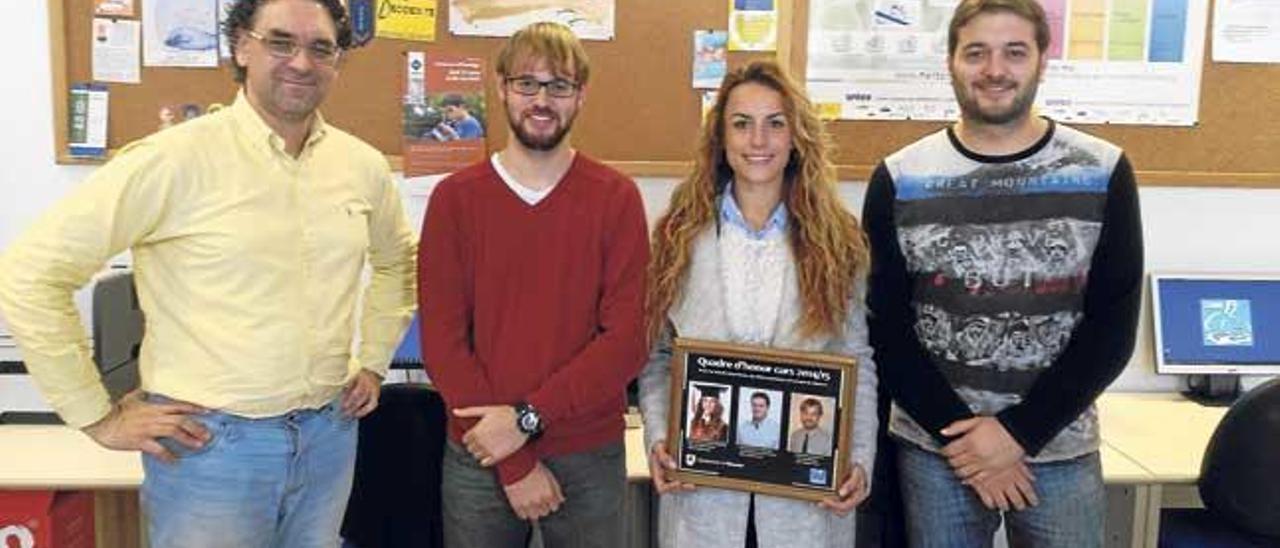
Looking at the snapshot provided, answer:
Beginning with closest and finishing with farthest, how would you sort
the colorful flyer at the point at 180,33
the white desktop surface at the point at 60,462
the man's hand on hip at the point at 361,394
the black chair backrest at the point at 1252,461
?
the man's hand on hip at the point at 361,394 → the black chair backrest at the point at 1252,461 → the white desktop surface at the point at 60,462 → the colorful flyer at the point at 180,33

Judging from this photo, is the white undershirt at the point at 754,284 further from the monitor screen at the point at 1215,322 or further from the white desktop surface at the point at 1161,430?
the monitor screen at the point at 1215,322

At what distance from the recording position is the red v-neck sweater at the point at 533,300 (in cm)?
188

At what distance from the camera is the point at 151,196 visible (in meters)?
1.64

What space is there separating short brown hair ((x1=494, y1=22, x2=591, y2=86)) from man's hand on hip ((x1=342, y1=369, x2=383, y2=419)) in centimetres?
60

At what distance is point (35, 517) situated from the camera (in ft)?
7.75

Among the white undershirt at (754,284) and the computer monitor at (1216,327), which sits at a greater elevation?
the white undershirt at (754,284)

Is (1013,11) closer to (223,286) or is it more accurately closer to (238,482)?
(223,286)

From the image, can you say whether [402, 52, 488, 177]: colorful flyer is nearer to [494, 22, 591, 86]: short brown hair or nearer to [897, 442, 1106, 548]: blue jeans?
A: [494, 22, 591, 86]: short brown hair

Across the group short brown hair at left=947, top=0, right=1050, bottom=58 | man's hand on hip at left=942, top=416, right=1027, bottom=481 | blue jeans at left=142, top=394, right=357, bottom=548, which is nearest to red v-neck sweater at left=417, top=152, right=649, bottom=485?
blue jeans at left=142, top=394, right=357, bottom=548

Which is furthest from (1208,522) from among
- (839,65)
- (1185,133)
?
(839,65)

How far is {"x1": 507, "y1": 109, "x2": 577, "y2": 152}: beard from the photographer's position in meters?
1.86

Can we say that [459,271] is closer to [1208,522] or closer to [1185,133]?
[1208,522]

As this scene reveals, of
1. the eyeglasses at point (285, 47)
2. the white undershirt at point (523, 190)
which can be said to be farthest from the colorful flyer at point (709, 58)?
the eyeglasses at point (285, 47)

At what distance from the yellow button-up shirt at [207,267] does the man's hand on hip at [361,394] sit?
10 centimetres
